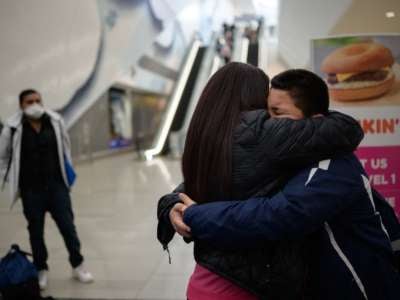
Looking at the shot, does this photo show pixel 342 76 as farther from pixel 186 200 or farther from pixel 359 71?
pixel 186 200

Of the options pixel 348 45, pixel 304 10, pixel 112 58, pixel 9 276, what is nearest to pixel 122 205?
pixel 9 276

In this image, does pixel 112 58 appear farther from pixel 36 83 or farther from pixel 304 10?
pixel 304 10

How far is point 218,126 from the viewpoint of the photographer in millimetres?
1339

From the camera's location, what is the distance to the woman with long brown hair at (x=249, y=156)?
123 cm

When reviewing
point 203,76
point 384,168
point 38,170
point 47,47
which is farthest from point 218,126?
point 203,76

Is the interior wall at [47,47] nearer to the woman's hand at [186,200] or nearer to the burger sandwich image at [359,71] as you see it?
the burger sandwich image at [359,71]

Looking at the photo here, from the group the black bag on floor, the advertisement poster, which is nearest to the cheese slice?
the advertisement poster

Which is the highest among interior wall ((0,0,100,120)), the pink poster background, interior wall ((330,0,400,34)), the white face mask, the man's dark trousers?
interior wall ((0,0,100,120))

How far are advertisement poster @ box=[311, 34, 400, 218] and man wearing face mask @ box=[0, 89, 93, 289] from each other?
95.2 inches

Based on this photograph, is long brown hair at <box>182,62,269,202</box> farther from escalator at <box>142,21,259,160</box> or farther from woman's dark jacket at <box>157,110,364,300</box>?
escalator at <box>142,21,259,160</box>

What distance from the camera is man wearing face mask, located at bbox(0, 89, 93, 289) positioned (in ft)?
13.0

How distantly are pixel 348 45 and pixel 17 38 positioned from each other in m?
8.20

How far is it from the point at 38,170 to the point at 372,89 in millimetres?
2812

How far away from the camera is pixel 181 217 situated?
55.9 inches
